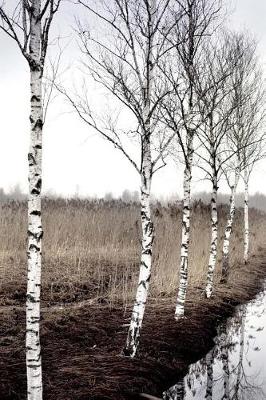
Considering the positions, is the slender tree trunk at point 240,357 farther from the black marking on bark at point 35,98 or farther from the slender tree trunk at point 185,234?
the black marking on bark at point 35,98

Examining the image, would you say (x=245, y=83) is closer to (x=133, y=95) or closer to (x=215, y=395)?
(x=133, y=95)

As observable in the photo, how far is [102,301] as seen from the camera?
7770mm

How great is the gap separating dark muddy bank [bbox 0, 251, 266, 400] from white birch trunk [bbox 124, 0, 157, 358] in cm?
35

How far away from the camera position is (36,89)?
346cm

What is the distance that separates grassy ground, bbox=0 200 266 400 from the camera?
4594mm

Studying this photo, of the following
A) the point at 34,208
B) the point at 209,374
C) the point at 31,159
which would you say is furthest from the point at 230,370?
the point at 31,159

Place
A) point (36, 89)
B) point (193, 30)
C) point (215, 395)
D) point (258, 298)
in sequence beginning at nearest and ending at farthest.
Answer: point (36, 89)
point (215, 395)
point (193, 30)
point (258, 298)

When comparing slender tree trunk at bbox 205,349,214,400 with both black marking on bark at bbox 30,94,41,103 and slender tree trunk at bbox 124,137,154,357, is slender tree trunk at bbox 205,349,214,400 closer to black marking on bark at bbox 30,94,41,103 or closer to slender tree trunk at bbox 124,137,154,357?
slender tree trunk at bbox 124,137,154,357

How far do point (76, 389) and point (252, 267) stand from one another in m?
10.6

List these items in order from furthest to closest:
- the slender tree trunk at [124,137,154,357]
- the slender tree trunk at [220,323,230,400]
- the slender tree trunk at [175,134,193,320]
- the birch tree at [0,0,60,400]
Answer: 1. the slender tree trunk at [175,134,193,320]
2. the slender tree trunk at [124,137,154,357]
3. the slender tree trunk at [220,323,230,400]
4. the birch tree at [0,0,60,400]

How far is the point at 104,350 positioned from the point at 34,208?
269cm

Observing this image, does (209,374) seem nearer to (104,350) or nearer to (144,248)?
(104,350)

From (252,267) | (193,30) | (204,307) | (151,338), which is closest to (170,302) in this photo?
(204,307)

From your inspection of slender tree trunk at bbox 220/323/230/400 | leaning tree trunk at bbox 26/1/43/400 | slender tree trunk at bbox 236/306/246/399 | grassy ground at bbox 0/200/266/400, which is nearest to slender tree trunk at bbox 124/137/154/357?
grassy ground at bbox 0/200/266/400
